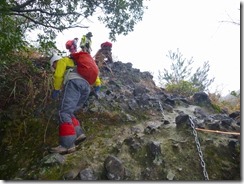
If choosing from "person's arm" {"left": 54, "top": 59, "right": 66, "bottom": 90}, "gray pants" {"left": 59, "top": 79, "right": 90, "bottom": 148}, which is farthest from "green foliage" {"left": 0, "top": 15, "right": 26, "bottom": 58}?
"gray pants" {"left": 59, "top": 79, "right": 90, "bottom": 148}

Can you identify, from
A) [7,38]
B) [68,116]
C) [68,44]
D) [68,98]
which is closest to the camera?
[68,116]

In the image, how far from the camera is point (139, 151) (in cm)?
383

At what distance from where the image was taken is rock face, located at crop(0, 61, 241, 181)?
337cm

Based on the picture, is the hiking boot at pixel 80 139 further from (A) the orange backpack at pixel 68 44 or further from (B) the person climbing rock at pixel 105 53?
(B) the person climbing rock at pixel 105 53

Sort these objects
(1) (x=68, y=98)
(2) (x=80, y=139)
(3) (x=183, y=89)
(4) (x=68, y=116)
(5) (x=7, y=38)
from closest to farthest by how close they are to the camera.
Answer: (4) (x=68, y=116) < (1) (x=68, y=98) < (2) (x=80, y=139) < (5) (x=7, y=38) < (3) (x=183, y=89)

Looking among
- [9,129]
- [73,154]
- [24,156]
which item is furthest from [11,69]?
[73,154]

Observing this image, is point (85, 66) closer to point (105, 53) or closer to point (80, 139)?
point (80, 139)

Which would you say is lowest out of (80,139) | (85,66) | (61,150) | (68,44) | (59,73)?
(61,150)

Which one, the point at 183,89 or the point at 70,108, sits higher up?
the point at 183,89

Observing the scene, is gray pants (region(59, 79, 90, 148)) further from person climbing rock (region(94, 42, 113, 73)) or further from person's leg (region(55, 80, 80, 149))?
person climbing rock (region(94, 42, 113, 73))

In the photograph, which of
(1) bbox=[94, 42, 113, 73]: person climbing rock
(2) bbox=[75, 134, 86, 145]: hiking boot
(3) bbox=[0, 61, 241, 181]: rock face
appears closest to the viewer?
(3) bbox=[0, 61, 241, 181]: rock face

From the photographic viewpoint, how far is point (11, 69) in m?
5.32

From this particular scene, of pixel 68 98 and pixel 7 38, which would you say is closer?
pixel 68 98

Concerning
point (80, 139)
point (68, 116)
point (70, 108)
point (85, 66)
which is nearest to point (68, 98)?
point (70, 108)
